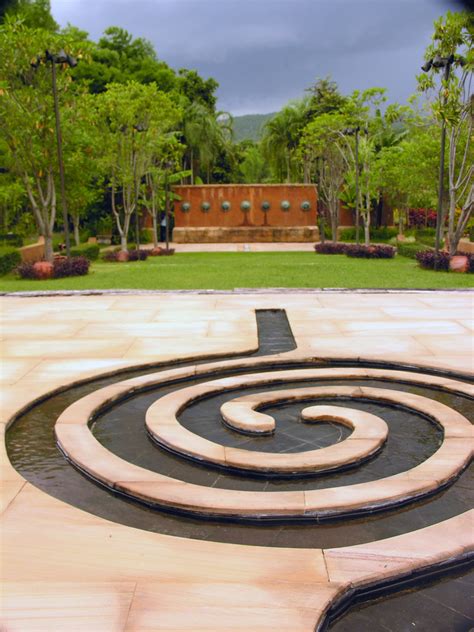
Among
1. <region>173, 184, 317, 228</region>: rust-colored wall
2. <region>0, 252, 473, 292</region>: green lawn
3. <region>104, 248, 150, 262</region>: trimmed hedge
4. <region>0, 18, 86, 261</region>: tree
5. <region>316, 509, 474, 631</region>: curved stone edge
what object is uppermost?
<region>0, 18, 86, 261</region>: tree

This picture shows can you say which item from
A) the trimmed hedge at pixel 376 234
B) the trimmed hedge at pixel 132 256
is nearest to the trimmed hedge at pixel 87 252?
the trimmed hedge at pixel 132 256

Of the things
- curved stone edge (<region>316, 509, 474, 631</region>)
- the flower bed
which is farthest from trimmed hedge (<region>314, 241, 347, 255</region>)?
curved stone edge (<region>316, 509, 474, 631</region>)

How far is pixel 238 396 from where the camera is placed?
6824 millimetres

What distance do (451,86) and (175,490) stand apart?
19.9 m

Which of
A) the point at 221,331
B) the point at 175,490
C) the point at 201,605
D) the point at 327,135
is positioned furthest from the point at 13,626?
the point at 327,135

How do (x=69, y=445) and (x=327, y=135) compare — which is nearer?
(x=69, y=445)

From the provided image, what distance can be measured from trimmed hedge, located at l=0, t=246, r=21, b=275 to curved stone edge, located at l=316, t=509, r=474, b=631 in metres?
20.9

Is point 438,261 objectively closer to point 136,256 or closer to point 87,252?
point 136,256

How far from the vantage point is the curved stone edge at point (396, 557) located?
3.27 m

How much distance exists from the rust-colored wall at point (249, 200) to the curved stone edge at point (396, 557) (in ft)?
134

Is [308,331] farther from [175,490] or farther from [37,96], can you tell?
[37,96]

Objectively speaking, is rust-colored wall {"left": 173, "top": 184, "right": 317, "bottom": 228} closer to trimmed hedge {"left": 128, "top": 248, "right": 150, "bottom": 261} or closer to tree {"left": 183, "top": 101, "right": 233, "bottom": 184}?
tree {"left": 183, "top": 101, "right": 233, "bottom": 184}

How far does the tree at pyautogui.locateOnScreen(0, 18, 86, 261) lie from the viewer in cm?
1967

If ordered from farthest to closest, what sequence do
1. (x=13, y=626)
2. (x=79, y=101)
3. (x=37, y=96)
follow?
(x=79, y=101) < (x=37, y=96) < (x=13, y=626)
